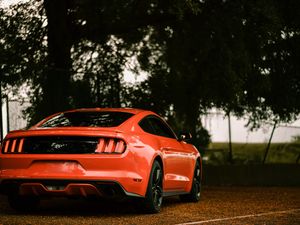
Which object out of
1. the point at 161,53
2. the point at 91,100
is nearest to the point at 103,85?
the point at 91,100

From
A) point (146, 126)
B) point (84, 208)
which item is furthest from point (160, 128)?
point (84, 208)

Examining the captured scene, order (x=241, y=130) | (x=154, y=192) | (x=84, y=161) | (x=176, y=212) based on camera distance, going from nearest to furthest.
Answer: (x=84, y=161), (x=154, y=192), (x=176, y=212), (x=241, y=130)

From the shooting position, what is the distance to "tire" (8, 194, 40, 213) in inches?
435

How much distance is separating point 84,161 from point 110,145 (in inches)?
16.6

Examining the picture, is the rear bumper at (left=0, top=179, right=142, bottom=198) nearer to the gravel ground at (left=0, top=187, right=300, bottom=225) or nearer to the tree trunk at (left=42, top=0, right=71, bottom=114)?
the gravel ground at (left=0, top=187, right=300, bottom=225)

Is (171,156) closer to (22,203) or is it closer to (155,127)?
(155,127)

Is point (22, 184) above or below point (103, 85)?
below

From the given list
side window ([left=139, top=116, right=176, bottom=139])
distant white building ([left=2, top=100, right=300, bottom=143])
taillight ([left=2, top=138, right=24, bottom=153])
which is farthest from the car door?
distant white building ([left=2, top=100, right=300, bottom=143])

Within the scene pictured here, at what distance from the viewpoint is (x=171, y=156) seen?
1186 cm

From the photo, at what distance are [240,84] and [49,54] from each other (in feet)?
16.6

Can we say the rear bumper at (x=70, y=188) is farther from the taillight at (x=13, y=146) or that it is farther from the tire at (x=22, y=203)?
the tire at (x=22, y=203)

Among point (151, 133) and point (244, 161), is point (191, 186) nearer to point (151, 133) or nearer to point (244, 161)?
point (151, 133)

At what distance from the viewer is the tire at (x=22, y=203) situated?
11.1 meters

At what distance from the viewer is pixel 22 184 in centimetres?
1020
